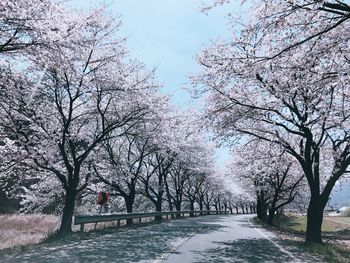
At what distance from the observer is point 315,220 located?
17891mm

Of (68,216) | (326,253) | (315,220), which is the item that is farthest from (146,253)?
(315,220)

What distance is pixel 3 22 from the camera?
33.0 feet

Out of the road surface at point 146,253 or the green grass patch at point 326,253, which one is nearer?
the road surface at point 146,253

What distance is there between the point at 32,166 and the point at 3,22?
445 inches

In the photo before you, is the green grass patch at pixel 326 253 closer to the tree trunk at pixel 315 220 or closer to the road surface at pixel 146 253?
the road surface at pixel 146 253

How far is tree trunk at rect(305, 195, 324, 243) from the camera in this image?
17.8 metres

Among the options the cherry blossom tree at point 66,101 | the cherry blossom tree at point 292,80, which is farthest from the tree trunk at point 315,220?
the cherry blossom tree at point 66,101

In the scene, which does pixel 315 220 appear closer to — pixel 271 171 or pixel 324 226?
pixel 271 171

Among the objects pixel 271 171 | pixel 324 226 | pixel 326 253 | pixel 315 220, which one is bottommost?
pixel 326 253

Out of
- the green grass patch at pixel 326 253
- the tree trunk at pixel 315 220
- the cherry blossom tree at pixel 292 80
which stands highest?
the cherry blossom tree at pixel 292 80

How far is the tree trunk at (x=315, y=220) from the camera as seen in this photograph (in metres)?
17.8

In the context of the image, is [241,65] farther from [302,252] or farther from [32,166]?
[32,166]

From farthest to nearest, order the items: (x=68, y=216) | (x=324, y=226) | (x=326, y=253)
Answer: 1. (x=324, y=226)
2. (x=68, y=216)
3. (x=326, y=253)

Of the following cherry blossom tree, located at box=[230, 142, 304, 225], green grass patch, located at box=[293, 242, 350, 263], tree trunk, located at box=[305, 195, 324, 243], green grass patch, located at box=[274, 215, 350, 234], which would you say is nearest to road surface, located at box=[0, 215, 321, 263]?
green grass patch, located at box=[293, 242, 350, 263]
